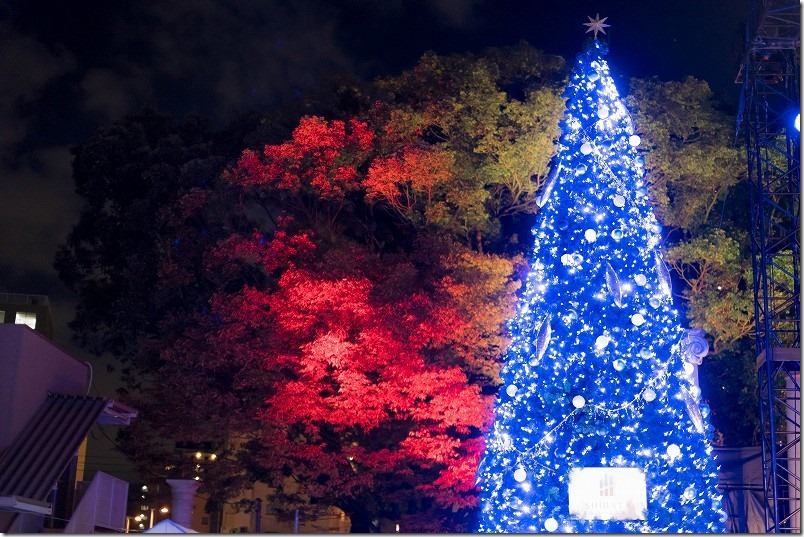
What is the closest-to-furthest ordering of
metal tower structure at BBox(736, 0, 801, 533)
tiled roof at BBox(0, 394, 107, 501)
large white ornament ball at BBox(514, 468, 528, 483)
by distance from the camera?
tiled roof at BBox(0, 394, 107, 501) < large white ornament ball at BBox(514, 468, 528, 483) < metal tower structure at BBox(736, 0, 801, 533)

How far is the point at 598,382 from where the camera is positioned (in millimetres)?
13203

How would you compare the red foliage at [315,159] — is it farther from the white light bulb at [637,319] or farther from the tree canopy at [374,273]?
the white light bulb at [637,319]

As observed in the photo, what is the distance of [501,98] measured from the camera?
18.4 meters

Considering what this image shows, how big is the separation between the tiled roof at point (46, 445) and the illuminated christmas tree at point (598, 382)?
5103 millimetres

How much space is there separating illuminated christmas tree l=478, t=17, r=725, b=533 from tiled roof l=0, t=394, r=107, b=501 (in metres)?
5.10

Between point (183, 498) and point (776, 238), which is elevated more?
point (776, 238)

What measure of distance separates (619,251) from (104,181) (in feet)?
41.8

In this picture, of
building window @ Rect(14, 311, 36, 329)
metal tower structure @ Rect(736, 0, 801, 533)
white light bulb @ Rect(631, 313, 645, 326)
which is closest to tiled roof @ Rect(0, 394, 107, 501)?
white light bulb @ Rect(631, 313, 645, 326)

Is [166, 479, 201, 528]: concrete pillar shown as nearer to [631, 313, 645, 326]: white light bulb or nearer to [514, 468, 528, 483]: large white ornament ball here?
[514, 468, 528, 483]: large white ornament ball

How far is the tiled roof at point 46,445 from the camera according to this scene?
36.3 ft

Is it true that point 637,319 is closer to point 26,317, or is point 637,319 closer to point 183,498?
point 183,498

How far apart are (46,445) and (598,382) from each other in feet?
22.1

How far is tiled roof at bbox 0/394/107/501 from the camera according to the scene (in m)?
11.1

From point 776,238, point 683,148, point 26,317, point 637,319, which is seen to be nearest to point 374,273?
point 683,148
